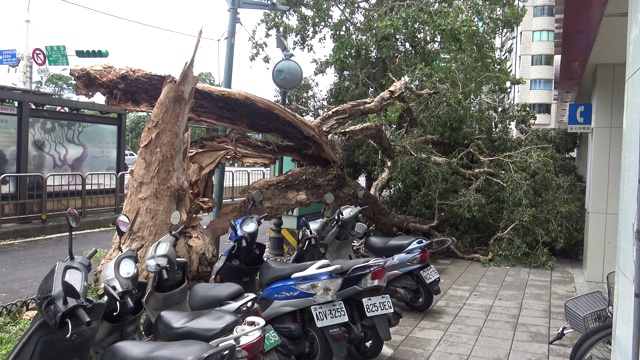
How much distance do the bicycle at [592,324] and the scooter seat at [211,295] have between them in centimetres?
245

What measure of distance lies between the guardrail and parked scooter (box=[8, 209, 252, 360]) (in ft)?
31.7

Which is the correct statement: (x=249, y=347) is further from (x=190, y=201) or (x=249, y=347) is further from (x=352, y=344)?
(x=190, y=201)

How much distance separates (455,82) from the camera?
9828mm

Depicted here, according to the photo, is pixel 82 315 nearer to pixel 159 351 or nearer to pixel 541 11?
pixel 159 351

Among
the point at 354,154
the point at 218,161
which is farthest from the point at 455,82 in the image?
the point at 218,161

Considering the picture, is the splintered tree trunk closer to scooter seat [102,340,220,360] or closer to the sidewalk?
→ the sidewalk

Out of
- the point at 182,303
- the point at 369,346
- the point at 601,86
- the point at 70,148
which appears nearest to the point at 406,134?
the point at 601,86

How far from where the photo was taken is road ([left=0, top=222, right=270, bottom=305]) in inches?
278

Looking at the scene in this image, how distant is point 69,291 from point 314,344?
2.29 meters

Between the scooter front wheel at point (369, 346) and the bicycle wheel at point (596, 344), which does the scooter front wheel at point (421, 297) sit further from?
the bicycle wheel at point (596, 344)

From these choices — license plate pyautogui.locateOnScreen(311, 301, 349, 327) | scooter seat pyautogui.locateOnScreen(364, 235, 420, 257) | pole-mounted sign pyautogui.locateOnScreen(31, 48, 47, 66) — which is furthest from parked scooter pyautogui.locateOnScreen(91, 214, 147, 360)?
pole-mounted sign pyautogui.locateOnScreen(31, 48, 47, 66)

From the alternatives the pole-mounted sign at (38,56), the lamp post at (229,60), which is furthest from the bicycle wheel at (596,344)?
the pole-mounted sign at (38,56)

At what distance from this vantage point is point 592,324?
4.11m

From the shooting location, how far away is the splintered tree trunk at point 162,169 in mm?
4949
